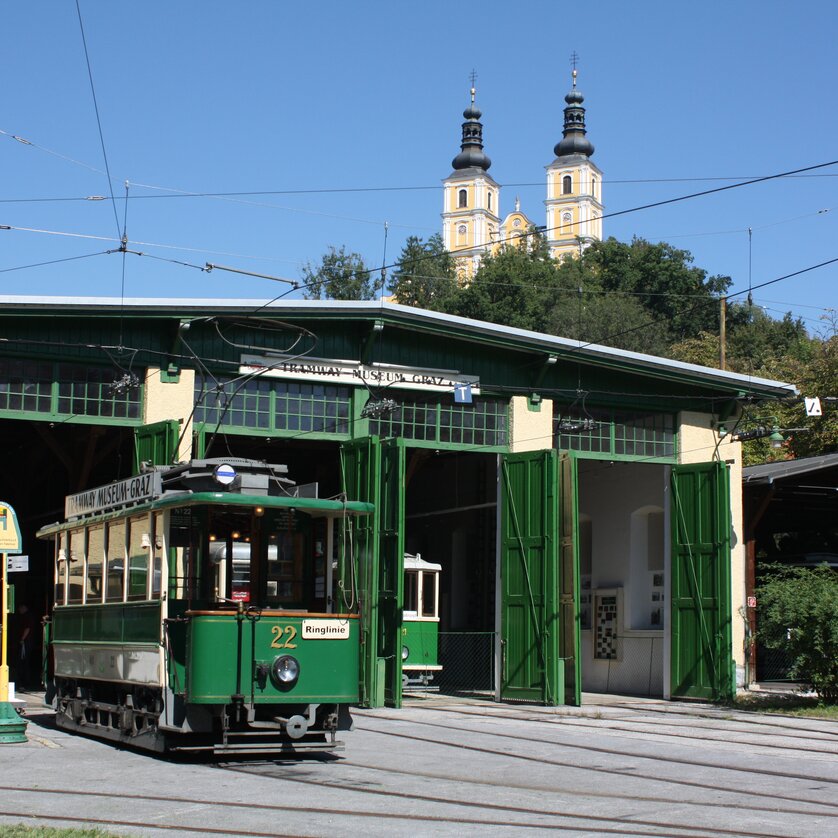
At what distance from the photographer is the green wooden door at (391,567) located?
22875 millimetres

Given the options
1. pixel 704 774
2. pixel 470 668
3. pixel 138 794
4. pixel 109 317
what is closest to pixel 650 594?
pixel 470 668

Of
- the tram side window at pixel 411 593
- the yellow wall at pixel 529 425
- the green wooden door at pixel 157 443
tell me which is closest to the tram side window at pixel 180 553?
the green wooden door at pixel 157 443

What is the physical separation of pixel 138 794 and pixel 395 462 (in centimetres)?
1268

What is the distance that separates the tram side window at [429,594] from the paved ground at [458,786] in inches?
358

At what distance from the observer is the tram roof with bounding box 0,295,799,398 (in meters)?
22.0

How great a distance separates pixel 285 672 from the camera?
13062 millimetres

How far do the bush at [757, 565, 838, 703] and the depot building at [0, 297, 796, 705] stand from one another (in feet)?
7.65

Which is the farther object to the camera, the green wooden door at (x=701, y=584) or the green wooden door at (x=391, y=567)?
the green wooden door at (x=701, y=584)

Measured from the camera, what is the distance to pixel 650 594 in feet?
95.9

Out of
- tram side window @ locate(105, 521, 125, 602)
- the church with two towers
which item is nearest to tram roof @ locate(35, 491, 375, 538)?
tram side window @ locate(105, 521, 125, 602)

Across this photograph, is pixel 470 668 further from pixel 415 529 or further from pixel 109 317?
pixel 109 317

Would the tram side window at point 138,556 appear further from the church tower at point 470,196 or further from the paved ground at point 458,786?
the church tower at point 470,196

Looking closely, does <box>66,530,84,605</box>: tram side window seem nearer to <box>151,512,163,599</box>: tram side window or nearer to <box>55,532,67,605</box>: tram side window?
<box>55,532,67,605</box>: tram side window

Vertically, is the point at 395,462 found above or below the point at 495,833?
above
